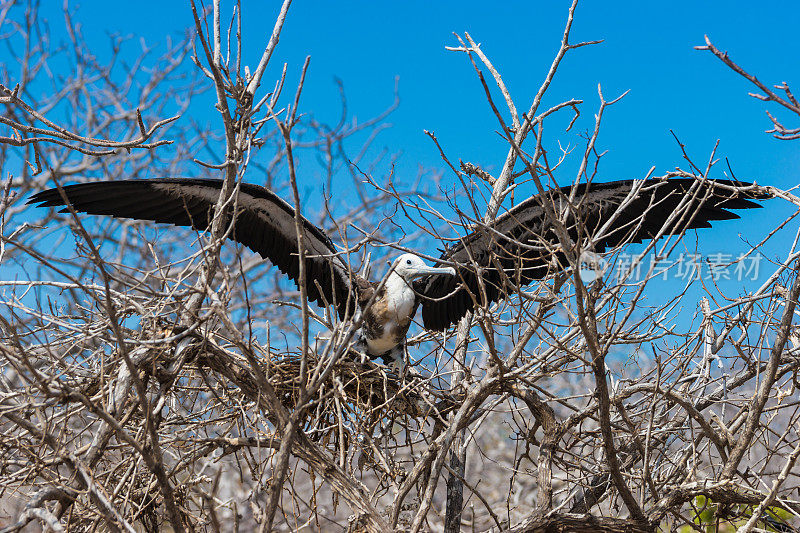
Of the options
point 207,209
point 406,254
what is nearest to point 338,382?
point 406,254

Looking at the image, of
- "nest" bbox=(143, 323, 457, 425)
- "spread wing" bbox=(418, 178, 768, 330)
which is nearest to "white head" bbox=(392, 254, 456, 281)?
"spread wing" bbox=(418, 178, 768, 330)

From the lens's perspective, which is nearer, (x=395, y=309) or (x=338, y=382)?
(x=338, y=382)

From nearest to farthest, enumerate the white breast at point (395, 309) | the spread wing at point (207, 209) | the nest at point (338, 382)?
1. the nest at point (338, 382)
2. the spread wing at point (207, 209)
3. the white breast at point (395, 309)

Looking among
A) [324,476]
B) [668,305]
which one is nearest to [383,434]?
[324,476]

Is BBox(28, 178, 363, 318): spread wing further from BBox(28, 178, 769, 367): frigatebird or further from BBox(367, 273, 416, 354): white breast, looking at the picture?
BBox(367, 273, 416, 354): white breast

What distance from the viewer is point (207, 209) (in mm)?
3289

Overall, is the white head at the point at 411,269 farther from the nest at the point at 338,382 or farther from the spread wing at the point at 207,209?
the nest at the point at 338,382

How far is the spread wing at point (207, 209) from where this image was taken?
317 centimetres

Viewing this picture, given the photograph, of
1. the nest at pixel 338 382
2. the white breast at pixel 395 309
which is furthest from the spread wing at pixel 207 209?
the nest at pixel 338 382

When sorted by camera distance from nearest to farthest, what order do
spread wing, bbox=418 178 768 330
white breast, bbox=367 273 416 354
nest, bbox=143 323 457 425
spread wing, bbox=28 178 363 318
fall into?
nest, bbox=143 323 457 425 < spread wing, bbox=418 178 768 330 < spread wing, bbox=28 178 363 318 < white breast, bbox=367 273 416 354

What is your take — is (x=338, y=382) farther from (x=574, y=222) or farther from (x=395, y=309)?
(x=574, y=222)

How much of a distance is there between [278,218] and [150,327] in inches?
48.1

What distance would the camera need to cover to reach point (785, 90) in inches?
66.0

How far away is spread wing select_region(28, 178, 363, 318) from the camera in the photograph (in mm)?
3168
